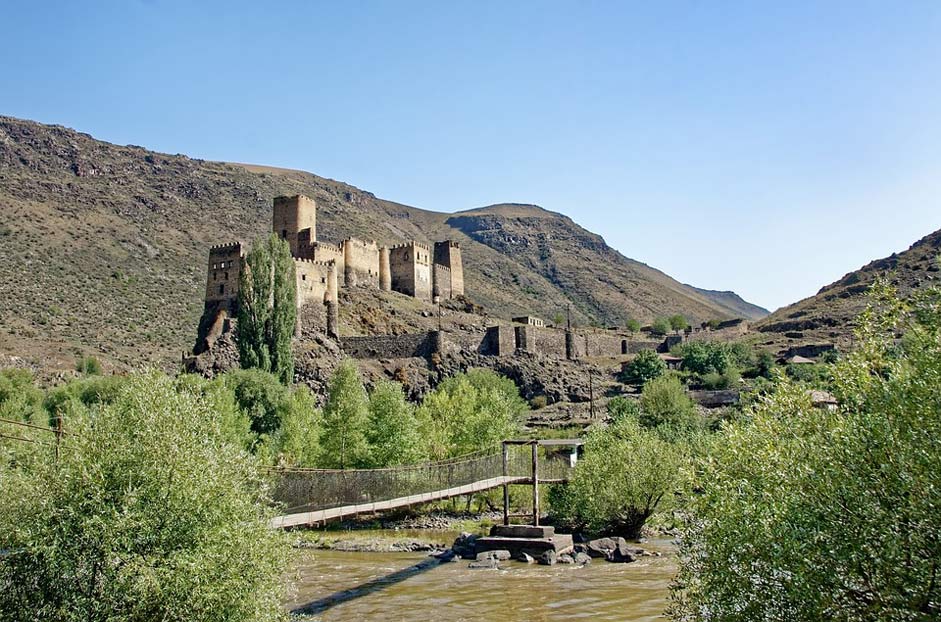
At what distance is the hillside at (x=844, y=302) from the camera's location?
79.0 meters

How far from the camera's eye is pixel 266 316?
4556 cm

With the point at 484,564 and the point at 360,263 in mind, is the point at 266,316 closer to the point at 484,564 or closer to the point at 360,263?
the point at 484,564

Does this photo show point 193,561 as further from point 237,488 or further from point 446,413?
point 446,413

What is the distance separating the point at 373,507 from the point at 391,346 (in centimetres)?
3777

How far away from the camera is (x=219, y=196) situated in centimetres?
12281

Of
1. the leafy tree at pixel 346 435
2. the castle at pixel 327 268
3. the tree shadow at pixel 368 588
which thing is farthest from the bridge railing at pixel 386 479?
the castle at pixel 327 268

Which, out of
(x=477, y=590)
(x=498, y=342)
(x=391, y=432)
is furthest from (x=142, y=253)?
(x=477, y=590)

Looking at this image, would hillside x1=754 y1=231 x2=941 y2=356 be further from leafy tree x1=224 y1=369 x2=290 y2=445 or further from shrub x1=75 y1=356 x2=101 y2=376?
shrub x1=75 y1=356 x2=101 y2=376

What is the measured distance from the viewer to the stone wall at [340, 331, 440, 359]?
191 ft

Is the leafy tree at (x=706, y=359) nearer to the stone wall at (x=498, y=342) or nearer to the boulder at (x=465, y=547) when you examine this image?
the stone wall at (x=498, y=342)

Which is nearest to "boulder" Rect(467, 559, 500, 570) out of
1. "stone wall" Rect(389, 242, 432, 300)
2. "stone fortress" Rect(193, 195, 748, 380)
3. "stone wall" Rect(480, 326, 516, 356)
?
"stone fortress" Rect(193, 195, 748, 380)

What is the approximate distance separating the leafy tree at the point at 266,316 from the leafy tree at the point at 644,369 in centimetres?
3272

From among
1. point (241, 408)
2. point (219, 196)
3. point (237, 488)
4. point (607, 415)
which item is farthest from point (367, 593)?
point (219, 196)

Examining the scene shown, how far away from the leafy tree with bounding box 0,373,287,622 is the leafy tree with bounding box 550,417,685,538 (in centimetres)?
1849
